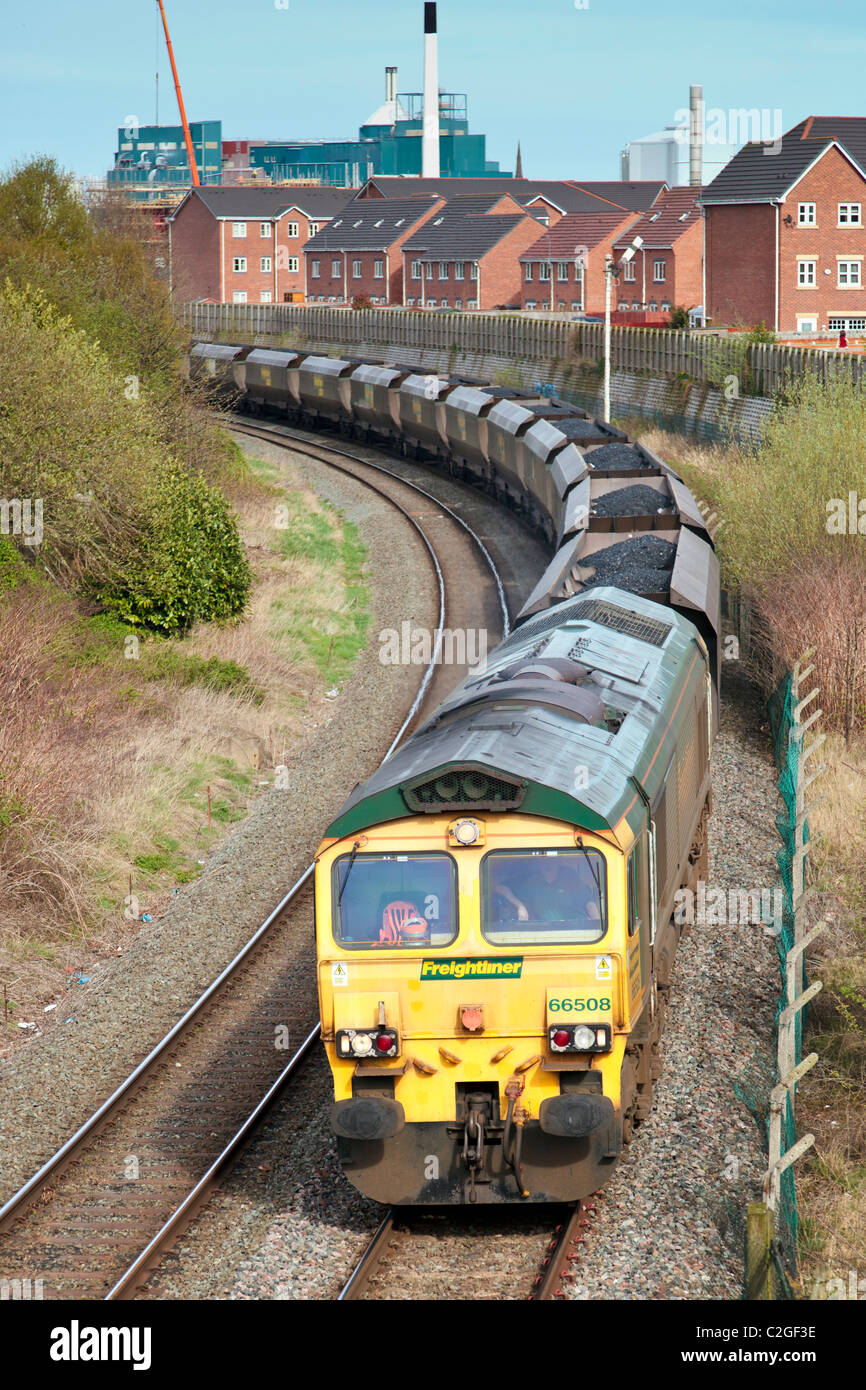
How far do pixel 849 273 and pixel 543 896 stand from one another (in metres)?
55.8

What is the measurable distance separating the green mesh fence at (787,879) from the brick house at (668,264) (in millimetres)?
56460

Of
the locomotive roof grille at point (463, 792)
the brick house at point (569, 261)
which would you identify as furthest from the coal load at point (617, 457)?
the brick house at point (569, 261)

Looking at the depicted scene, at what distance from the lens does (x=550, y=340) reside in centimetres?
5609

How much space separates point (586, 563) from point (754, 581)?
236 inches

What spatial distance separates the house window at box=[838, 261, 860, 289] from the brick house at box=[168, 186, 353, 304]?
165 ft

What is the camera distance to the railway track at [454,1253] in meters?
8.88

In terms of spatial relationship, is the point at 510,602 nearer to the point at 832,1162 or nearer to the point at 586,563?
the point at 586,563

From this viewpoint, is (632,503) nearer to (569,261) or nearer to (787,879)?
(787,879)

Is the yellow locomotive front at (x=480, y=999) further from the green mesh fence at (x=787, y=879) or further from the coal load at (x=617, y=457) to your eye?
the coal load at (x=617, y=457)

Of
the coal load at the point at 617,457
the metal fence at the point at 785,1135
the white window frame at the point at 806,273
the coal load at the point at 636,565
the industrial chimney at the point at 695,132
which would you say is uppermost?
the industrial chimney at the point at 695,132

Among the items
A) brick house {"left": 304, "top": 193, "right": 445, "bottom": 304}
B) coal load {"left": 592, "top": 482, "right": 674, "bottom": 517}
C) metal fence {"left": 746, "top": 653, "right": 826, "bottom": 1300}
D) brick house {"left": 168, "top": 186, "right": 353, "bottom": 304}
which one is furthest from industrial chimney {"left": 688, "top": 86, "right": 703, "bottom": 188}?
metal fence {"left": 746, "top": 653, "right": 826, "bottom": 1300}

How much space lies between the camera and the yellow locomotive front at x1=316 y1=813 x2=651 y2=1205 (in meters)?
9.10

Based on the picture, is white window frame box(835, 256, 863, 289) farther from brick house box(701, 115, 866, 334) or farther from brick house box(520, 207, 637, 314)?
brick house box(520, 207, 637, 314)

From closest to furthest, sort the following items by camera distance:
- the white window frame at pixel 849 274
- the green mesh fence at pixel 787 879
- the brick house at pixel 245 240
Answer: the green mesh fence at pixel 787 879
the white window frame at pixel 849 274
the brick house at pixel 245 240
